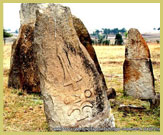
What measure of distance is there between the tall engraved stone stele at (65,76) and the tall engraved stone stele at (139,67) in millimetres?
3945

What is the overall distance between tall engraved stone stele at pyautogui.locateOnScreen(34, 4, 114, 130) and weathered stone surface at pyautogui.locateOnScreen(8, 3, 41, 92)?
4.79 meters

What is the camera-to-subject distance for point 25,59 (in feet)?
38.5

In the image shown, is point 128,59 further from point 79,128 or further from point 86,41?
point 79,128

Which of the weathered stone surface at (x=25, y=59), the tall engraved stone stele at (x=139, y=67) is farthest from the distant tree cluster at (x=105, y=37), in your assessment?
the tall engraved stone stele at (x=139, y=67)

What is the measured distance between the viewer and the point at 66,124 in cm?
672

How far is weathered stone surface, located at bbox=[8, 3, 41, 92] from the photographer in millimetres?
11555

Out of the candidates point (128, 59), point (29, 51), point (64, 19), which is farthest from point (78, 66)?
point (29, 51)

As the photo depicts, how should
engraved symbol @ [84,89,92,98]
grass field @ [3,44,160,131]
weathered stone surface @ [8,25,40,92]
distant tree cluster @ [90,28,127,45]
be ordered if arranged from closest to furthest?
engraved symbol @ [84,89,92,98]
grass field @ [3,44,160,131]
weathered stone surface @ [8,25,40,92]
distant tree cluster @ [90,28,127,45]

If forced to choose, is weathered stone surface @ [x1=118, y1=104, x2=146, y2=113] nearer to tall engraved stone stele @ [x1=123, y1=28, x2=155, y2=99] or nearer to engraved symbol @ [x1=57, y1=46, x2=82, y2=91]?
tall engraved stone stele @ [x1=123, y1=28, x2=155, y2=99]

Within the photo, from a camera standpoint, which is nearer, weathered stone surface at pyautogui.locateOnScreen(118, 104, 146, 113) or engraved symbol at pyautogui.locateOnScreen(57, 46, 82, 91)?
engraved symbol at pyautogui.locateOnScreen(57, 46, 82, 91)

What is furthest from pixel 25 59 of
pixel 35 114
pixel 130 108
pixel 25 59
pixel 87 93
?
pixel 87 93

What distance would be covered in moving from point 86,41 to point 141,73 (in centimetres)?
209

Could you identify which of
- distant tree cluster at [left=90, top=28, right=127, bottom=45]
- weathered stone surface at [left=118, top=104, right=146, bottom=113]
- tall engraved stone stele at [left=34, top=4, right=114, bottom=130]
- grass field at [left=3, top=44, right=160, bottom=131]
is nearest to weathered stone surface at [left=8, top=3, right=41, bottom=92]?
grass field at [left=3, top=44, right=160, bottom=131]

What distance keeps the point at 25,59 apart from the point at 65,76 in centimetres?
526
